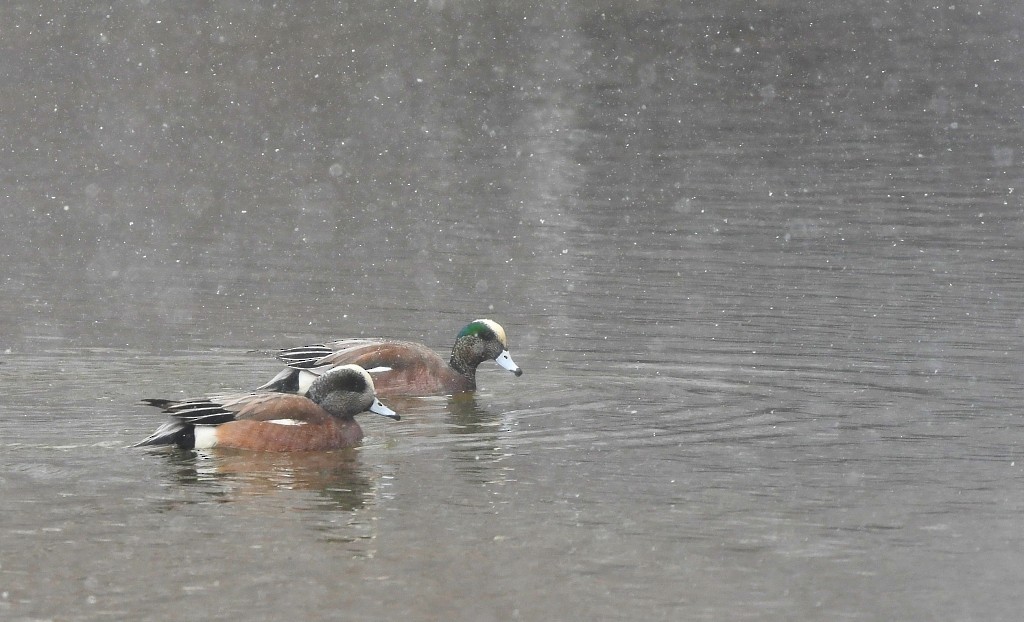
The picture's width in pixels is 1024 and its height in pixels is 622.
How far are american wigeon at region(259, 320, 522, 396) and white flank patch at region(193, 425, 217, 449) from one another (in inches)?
68.4

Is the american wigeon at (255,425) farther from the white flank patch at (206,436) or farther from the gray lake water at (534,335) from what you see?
the gray lake water at (534,335)

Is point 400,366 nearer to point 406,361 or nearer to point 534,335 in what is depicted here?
point 406,361

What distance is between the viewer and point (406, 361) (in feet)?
47.3

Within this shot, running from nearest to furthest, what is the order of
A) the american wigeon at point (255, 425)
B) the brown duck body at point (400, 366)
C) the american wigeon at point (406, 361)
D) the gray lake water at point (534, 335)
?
1. the gray lake water at point (534, 335)
2. the american wigeon at point (255, 425)
3. the american wigeon at point (406, 361)
4. the brown duck body at point (400, 366)

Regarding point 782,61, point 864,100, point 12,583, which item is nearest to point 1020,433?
point 12,583

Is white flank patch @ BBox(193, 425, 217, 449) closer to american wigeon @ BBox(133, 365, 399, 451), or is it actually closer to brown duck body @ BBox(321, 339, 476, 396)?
american wigeon @ BBox(133, 365, 399, 451)

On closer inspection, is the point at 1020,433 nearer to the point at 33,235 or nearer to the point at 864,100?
the point at 33,235

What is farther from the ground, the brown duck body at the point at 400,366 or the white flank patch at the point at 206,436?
the brown duck body at the point at 400,366

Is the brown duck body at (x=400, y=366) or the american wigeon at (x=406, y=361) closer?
the american wigeon at (x=406, y=361)

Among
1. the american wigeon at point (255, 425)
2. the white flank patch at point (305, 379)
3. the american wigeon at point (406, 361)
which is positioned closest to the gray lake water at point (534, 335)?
the american wigeon at point (255, 425)

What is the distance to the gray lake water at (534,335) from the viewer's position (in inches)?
361

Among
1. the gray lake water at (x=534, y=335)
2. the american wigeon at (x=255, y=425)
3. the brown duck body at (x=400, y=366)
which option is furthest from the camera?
the brown duck body at (x=400, y=366)

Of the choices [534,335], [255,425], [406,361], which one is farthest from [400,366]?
[255,425]

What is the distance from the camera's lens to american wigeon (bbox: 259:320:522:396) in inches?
551
